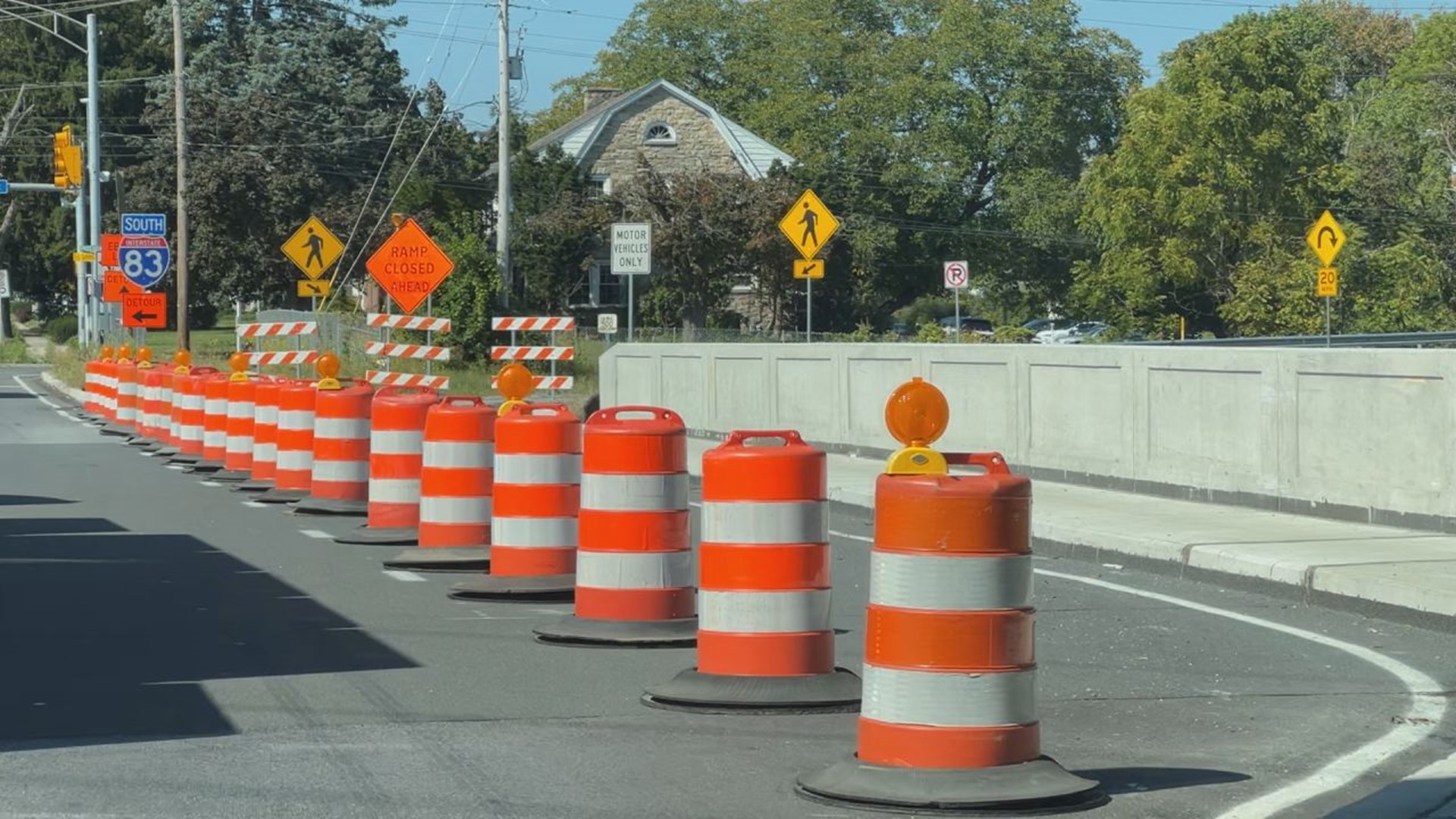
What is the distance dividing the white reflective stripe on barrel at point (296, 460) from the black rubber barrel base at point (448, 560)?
18.2ft

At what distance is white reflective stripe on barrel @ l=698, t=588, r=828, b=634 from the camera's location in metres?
8.20

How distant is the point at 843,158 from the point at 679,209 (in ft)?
85.3

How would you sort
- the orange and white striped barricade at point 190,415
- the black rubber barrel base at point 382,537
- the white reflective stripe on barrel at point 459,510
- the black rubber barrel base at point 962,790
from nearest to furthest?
1. the black rubber barrel base at point 962,790
2. the white reflective stripe on barrel at point 459,510
3. the black rubber barrel base at point 382,537
4. the orange and white striped barricade at point 190,415

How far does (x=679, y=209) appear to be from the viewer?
2454 inches

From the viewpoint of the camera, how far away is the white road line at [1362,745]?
254 inches

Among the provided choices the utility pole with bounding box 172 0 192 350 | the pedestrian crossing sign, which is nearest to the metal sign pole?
the pedestrian crossing sign

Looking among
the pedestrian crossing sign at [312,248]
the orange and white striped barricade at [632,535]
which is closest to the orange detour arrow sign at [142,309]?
the pedestrian crossing sign at [312,248]

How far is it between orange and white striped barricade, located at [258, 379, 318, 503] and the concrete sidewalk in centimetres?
514

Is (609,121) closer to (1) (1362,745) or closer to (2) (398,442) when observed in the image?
(2) (398,442)

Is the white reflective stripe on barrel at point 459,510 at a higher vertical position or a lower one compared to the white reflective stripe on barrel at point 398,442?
lower

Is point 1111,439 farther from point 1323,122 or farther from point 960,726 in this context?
point 1323,122

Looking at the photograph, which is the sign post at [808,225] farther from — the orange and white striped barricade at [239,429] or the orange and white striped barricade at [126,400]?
the orange and white striped barricade at [239,429]

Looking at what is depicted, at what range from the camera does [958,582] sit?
6305 millimetres

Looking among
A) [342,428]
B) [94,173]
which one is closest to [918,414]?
[342,428]
